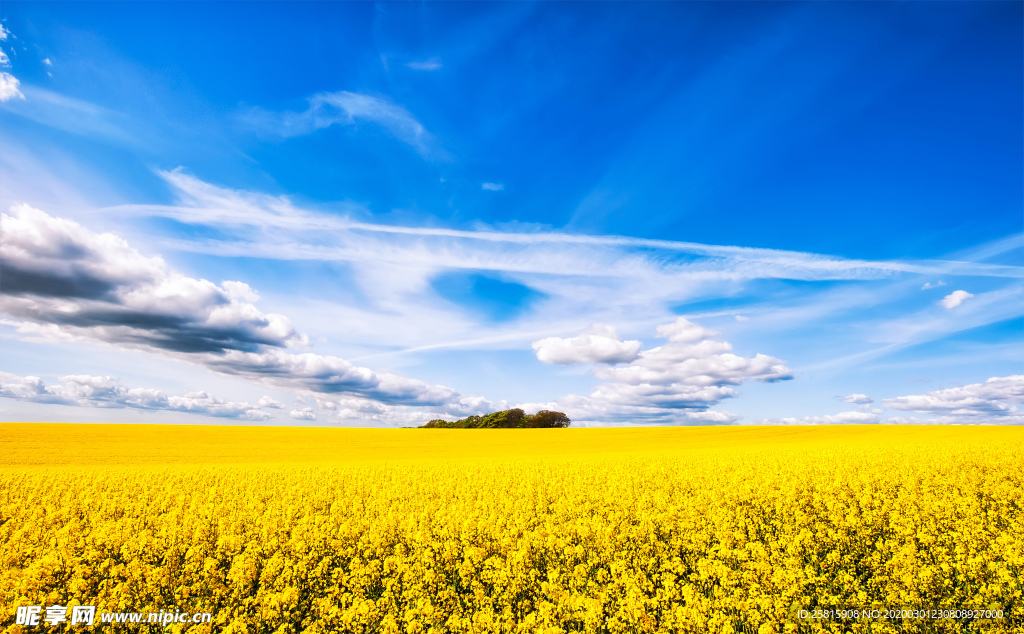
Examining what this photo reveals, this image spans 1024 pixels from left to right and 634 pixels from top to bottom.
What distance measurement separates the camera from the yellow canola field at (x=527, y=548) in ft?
21.1

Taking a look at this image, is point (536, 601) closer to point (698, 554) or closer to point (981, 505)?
point (698, 554)

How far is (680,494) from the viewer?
40.9 feet

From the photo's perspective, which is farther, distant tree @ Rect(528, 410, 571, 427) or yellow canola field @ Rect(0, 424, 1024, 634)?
distant tree @ Rect(528, 410, 571, 427)

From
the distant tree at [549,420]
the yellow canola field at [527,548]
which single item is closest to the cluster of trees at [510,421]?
the distant tree at [549,420]

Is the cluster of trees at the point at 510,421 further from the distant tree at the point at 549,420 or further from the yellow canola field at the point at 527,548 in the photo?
the yellow canola field at the point at 527,548

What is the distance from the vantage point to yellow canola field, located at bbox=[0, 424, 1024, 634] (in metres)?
6.43

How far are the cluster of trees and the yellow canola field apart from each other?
56.5m

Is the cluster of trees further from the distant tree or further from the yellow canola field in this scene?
the yellow canola field

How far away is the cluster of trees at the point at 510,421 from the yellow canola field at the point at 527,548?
185 feet

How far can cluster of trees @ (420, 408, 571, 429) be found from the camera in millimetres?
72375

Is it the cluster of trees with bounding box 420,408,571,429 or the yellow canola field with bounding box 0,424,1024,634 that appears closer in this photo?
the yellow canola field with bounding box 0,424,1024,634

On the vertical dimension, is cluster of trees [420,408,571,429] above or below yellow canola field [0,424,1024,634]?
below

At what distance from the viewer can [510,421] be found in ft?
244

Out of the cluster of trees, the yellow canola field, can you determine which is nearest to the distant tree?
the cluster of trees
